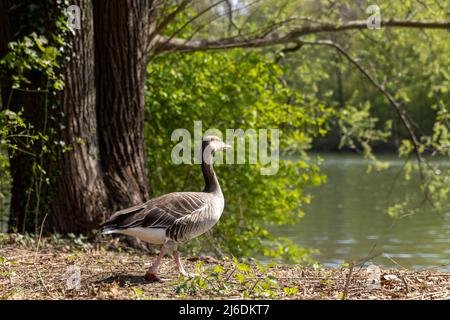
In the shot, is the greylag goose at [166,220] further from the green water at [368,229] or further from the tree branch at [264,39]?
the tree branch at [264,39]

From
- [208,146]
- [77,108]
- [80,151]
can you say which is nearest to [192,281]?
[208,146]

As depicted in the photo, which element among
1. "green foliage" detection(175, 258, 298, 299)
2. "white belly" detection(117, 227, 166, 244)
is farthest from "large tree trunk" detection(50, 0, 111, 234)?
"green foliage" detection(175, 258, 298, 299)

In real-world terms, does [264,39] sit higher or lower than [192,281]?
higher

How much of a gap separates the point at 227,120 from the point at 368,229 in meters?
11.9

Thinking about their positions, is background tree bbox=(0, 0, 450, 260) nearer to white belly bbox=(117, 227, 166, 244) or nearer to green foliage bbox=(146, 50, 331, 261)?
white belly bbox=(117, 227, 166, 244)

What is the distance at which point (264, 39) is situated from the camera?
1406 centimetres

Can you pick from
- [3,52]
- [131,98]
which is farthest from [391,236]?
[3,52]

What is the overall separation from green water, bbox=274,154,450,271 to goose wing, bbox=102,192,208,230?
5.53 meters

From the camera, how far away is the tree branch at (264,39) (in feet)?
44.5

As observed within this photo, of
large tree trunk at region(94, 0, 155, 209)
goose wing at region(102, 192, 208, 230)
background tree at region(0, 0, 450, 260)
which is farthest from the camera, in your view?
large tree trunk at region(94, 0, 155, 209)

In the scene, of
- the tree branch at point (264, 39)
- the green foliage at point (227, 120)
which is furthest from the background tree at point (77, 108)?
the green foliage at point (227, 120)

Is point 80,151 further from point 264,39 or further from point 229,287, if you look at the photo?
point 264,39

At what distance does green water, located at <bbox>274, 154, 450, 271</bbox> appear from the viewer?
18.9m
